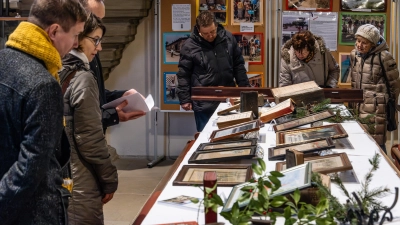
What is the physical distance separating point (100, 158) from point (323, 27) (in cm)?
461

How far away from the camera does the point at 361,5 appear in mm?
7102

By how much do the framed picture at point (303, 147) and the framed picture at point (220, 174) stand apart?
0.73ft

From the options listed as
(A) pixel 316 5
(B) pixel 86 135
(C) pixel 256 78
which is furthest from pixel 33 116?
(A) pixel 316 5

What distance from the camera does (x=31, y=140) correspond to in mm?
2102

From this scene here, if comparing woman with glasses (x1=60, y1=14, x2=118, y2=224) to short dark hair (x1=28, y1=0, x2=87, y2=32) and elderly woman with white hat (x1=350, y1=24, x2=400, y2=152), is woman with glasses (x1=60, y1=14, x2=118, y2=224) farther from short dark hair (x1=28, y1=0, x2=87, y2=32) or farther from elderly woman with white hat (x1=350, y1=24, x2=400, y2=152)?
elderly woman with white hat (x1=350, y1=24, x2=400, y2=152)

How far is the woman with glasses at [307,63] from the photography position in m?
5.86

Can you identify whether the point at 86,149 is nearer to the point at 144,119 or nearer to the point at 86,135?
the point at 86,135

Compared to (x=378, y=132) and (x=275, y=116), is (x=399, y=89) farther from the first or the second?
(x=275, y=116)

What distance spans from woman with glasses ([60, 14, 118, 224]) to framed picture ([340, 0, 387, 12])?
4505 millimetres

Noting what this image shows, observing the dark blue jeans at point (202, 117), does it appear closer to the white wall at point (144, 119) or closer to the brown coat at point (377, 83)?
the white wall at point (144, 119)

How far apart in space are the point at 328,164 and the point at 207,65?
3.51m

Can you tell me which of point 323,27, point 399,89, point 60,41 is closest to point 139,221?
point 60,41

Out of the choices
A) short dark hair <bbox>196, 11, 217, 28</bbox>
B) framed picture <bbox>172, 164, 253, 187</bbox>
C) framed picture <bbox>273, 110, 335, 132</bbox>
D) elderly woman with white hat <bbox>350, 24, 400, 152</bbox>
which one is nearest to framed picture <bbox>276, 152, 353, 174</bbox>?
framed picture <bbox>172, 164, 253, 187</bbox>

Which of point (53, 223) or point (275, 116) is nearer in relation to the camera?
point (53, 223)
